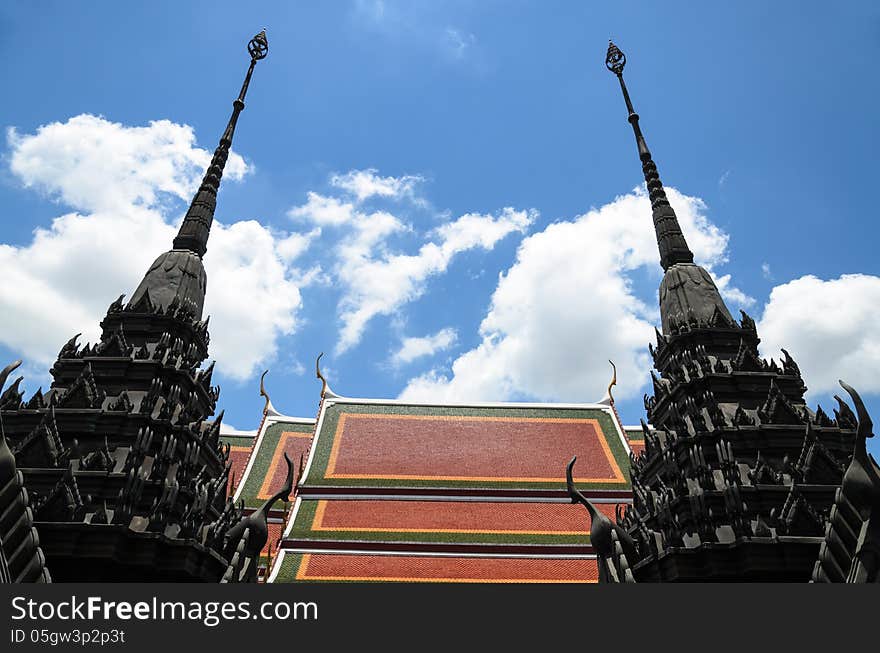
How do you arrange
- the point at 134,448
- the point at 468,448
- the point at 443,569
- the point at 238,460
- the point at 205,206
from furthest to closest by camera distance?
the point at 468,448 < the point at 238,460 < the point at 205,206 < the point at 443,569 < the point at 134,448

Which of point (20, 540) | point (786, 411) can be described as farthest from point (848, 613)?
point (20, 540)

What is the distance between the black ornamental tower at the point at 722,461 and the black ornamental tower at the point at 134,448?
7919 millimetres

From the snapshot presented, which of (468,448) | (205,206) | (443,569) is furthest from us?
(468,448)

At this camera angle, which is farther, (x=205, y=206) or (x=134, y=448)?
(x=205, y=206)

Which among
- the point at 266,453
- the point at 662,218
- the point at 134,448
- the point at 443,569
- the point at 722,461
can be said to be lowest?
the point at 443,569

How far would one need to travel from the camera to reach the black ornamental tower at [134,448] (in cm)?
1006

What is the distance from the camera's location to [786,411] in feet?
41.8

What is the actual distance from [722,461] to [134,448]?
12.3 metres

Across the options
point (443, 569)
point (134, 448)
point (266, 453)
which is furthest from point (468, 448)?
point (134, 448)

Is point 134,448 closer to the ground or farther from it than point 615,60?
closer to the ground

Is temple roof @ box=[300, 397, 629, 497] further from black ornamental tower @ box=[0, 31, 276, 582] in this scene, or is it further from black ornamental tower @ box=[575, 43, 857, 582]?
black ornamental tower @ box=[0, 31, 276, 582]

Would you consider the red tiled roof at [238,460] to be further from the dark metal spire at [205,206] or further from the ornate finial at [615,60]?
the ornate finial at [615,60]

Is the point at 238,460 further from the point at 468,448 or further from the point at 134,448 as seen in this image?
the point at 134,448

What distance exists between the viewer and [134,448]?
456 inches
